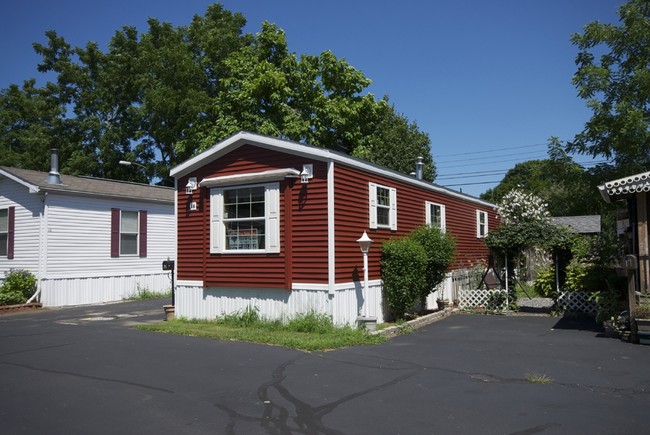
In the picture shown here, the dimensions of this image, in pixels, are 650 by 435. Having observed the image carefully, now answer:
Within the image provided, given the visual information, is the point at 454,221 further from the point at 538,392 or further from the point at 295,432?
the point at 295,432

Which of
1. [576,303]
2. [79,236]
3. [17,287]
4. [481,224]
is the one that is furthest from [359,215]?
[17,287]

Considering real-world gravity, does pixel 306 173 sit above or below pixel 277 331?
above

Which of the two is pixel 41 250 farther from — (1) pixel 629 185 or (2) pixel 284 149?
(1) pixel 629 185

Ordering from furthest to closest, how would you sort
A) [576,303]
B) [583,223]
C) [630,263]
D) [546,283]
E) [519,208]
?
[583,223]
[519,208]
[546,283]
[576,303]
[630,263]

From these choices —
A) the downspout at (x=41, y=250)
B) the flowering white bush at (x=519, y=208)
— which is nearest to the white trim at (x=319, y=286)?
the downspout at (x=41, y=250)

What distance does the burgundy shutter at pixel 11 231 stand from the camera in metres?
19.5

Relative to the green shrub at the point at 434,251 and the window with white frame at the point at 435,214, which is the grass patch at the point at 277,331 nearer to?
the green shrub at the point at 434,251

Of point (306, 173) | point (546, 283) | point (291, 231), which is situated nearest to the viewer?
point (306, 173)

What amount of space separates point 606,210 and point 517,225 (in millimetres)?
7526

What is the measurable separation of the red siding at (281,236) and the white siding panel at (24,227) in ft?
25.1

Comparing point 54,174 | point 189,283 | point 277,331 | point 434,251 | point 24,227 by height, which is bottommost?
point 277,331

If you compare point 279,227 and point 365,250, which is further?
point 279,227

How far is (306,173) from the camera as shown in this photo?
12297 millimetres

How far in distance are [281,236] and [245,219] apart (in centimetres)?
116
